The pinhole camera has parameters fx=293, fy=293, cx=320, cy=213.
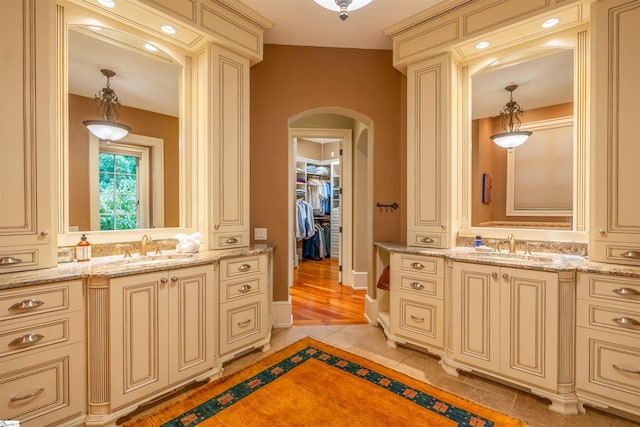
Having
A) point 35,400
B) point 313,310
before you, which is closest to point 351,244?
point 313,310

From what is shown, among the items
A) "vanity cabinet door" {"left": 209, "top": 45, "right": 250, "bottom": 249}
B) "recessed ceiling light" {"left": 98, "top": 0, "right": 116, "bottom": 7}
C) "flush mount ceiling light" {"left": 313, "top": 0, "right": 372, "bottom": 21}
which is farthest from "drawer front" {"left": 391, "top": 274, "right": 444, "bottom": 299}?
"recessed ceiling light" {"left": 98, "top": 0, "right": 116, "bottom": 7}

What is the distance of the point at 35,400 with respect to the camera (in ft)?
4.83

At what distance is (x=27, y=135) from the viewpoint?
1677 millimetres

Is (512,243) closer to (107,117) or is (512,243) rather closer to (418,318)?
(418,318)

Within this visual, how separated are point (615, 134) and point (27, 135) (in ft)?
11.9

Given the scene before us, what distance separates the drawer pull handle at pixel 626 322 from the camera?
5.49 ft

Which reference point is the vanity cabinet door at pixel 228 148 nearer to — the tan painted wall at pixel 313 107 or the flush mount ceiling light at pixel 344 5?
the tan painted wall at pixel 313 107

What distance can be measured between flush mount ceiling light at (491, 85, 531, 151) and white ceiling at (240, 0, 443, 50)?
1068 mm

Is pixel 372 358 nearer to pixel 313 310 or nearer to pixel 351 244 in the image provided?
pixel 313 310

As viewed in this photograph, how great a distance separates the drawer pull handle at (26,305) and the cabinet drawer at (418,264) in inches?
94.4

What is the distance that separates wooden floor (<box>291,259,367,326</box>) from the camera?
3.29m

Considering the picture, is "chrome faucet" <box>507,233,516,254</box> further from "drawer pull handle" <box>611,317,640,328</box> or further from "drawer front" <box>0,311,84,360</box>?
"drawer front" <box>0,311,84,360</box>

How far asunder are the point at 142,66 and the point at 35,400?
230cm

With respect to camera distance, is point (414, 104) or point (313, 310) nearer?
point (414, 104)
